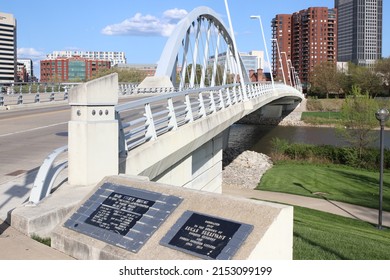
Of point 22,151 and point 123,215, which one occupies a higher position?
point 22,151

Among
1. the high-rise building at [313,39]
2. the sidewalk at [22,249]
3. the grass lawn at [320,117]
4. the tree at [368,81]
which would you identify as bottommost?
the grass lawn at [320,117]

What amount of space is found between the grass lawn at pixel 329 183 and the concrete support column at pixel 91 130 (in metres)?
16.7

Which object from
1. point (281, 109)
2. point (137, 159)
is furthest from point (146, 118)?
point (281, 109)

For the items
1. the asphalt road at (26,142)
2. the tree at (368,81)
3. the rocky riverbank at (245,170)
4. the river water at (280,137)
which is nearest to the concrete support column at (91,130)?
the asphalt road at (26,142)

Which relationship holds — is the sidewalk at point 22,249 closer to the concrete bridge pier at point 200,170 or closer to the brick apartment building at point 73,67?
the concrete bridge pier at point 200,170

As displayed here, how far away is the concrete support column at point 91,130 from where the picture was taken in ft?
21.8

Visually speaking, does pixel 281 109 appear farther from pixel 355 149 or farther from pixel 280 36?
pixel 280 36

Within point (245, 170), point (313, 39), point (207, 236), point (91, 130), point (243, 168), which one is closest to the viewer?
point (207, 236)

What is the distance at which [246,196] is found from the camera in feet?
76.7

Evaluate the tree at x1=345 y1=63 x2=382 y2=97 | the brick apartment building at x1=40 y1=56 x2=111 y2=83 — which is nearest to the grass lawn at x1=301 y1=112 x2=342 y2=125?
the tree at x1=345 y1=63 x2=382 y2=97

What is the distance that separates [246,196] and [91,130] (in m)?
17.4

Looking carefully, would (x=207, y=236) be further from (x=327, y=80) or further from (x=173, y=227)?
(x=327, y=80)

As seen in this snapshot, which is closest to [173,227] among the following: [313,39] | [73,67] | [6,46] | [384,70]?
[6,46]
